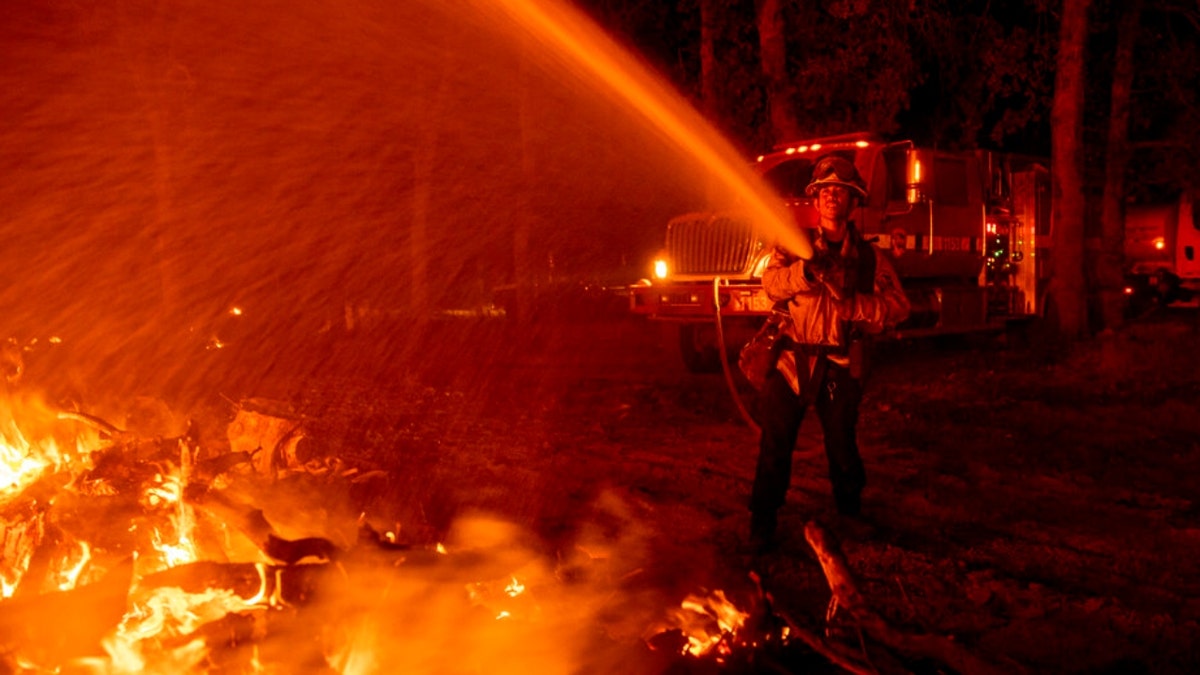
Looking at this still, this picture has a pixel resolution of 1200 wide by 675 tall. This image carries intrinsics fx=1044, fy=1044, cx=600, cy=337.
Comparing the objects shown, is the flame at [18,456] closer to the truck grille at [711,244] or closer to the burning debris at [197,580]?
the burning debris at [197,580]

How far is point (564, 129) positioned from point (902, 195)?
57.8 ft

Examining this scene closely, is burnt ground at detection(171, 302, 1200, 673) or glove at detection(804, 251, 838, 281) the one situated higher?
glove at detection(804, 251, 838, 281)

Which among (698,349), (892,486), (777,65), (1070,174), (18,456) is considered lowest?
(892,486)

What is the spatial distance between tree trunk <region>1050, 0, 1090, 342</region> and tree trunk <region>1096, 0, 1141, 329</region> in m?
1.88

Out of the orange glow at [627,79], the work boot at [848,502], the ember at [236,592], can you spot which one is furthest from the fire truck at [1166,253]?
the ember at [236,592]

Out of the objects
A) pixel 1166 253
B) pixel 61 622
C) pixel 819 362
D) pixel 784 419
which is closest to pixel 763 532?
pixel 784 419

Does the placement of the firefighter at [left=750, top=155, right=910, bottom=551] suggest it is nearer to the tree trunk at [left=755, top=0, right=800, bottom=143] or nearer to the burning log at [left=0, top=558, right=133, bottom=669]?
the burning log at [left=0, top=558, right=133, bottom=669]

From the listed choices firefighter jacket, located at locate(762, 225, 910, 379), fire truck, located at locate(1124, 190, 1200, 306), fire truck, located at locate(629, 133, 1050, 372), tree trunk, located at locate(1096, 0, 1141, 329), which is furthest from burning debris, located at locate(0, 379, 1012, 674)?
fire truck, located at locate(1124, 190, 1200, 306)

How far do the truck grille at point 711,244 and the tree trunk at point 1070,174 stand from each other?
4.96 meters

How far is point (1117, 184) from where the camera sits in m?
17.6

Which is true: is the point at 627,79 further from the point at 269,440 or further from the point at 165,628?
the point at 165,628

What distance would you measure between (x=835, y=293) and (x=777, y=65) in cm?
1096

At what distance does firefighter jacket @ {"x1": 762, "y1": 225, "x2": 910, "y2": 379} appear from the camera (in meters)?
5.05

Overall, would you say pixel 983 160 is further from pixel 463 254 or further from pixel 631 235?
pixel 463 254
